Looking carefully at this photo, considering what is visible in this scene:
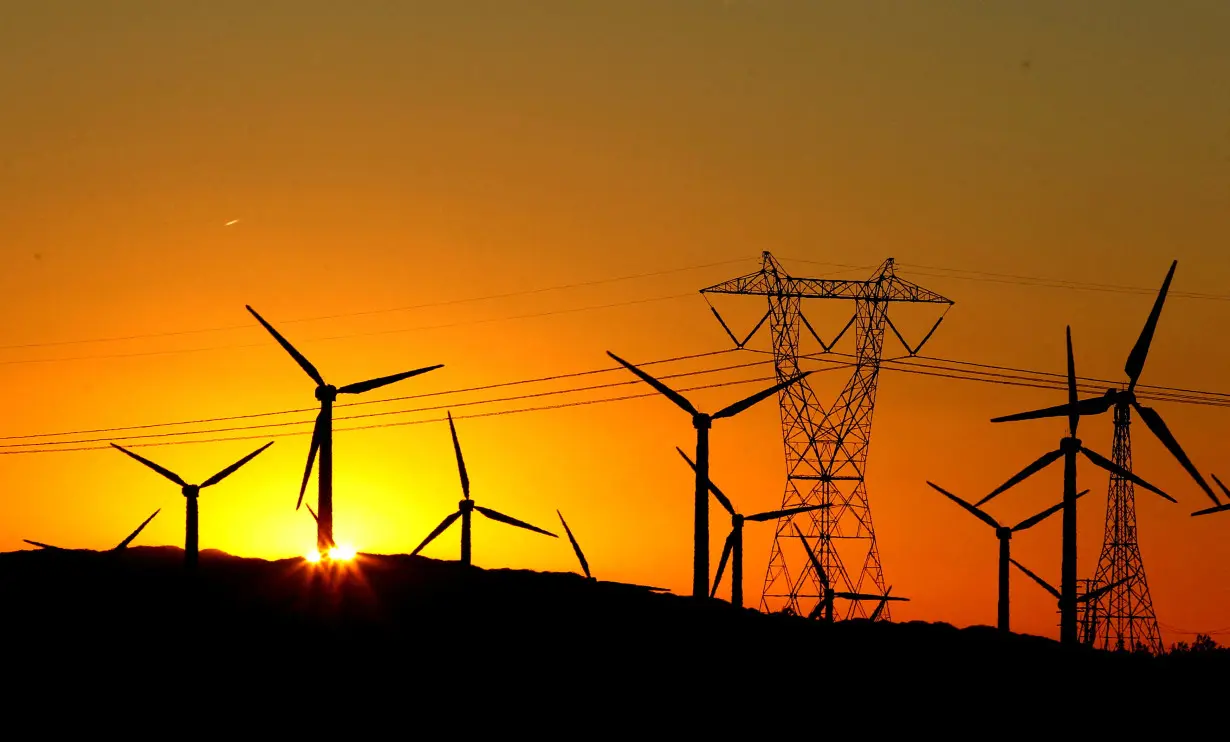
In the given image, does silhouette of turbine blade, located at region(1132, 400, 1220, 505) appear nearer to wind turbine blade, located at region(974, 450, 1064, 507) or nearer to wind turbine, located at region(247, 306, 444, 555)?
wind turbine blade, located at region(974, 450, 1064, 507)

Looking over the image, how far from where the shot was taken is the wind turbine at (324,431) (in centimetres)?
12675

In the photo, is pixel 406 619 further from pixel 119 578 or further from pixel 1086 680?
pixel 1086 680

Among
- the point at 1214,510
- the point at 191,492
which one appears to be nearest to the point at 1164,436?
the point at 1214,510

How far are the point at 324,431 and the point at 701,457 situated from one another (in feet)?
82.5

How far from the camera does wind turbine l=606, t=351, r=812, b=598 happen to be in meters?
129

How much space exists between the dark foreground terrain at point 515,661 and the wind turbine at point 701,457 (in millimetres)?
5127

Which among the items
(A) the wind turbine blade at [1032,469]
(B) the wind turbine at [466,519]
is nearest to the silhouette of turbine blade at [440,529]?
(B) the wind turbine at [466,519]

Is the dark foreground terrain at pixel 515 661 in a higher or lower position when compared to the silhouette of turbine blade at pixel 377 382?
lower

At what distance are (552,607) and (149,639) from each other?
28254mm

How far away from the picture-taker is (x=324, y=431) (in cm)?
13012

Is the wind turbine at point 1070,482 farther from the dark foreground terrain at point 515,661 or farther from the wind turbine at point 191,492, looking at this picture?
the wind turbine at point 191,492

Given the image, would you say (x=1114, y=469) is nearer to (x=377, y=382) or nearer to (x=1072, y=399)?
(x=1072, y=399)

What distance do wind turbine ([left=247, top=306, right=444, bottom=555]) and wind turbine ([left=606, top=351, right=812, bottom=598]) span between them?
1635cm

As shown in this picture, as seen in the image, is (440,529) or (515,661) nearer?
(515,661)
